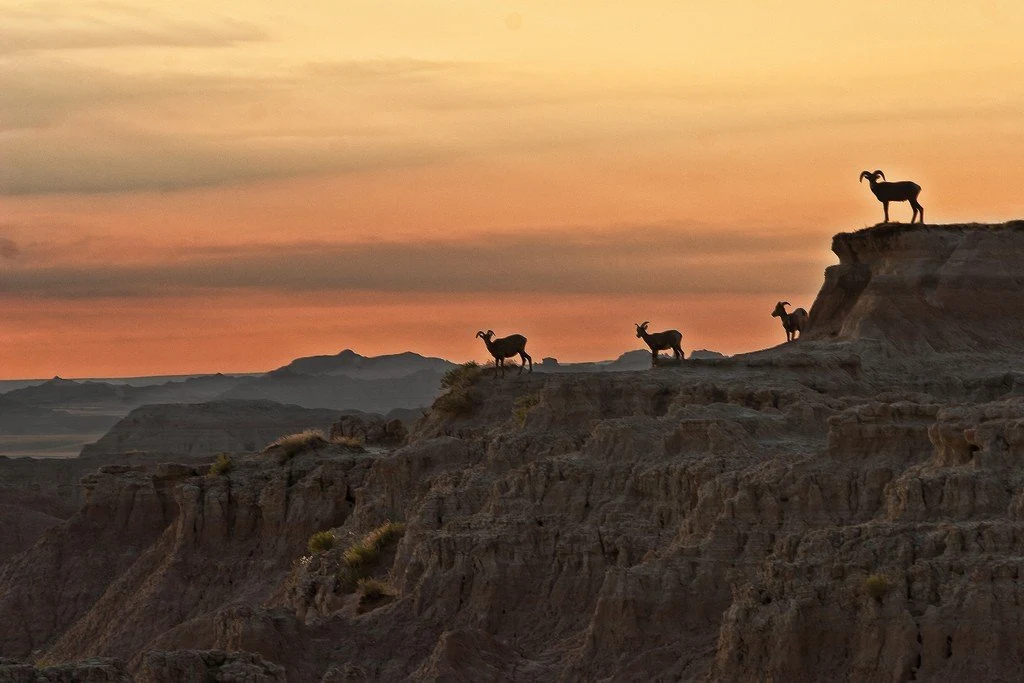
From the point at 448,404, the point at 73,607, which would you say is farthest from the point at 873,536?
the point at 73,607

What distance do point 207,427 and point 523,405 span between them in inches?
4097

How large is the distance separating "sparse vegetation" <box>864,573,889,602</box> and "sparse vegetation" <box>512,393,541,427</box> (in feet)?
56.1

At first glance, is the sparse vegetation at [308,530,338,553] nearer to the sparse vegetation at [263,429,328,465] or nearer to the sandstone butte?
the sandstone butte

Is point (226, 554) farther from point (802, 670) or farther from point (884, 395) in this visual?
point (802, 670)

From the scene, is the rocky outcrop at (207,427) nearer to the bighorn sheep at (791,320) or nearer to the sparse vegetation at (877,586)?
the bighorn sheep at (791,320)

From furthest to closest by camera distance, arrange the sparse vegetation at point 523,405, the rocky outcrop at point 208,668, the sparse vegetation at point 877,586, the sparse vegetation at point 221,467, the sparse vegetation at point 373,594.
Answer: the sparse vegetation at point 221,467, the sparse vegetation at point 523,405, the sparse vegetation at point 373,594, the sparse vegetation at point 877,586, the rocky outcrop at point 208,668

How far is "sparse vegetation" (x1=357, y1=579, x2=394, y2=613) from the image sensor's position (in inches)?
1912

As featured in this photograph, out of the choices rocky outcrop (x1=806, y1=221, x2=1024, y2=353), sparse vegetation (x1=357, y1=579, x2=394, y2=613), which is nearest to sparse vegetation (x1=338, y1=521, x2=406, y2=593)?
sparse vegetation (x1=357, y1=579, x2=394, y2=613)

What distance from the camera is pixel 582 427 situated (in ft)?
170

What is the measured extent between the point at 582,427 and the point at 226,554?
46.8 ft

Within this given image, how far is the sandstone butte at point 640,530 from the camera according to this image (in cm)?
3688

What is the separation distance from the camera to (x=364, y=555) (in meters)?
52.1

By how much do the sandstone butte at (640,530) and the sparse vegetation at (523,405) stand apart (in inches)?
5.2

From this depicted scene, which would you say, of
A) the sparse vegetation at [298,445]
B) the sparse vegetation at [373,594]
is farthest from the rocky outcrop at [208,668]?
the sparse vegetation at [298,445]
